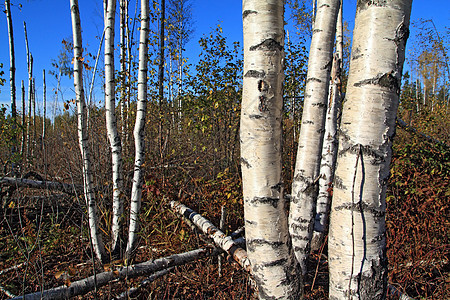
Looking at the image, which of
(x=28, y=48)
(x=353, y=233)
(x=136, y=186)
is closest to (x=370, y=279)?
(x=353, y=233)

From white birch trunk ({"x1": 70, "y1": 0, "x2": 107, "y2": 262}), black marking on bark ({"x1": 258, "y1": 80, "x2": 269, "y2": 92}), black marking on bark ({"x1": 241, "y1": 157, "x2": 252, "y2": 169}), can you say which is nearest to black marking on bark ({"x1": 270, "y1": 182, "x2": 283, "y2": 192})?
black marking on bark ({"x1": 241, "y1": 157, "x2": 252, "y2": 169})

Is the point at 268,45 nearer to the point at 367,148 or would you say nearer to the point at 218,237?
the point at 367,148

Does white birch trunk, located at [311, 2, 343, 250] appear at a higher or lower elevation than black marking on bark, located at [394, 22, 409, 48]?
lower

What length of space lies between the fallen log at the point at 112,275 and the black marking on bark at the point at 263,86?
152 centimetres

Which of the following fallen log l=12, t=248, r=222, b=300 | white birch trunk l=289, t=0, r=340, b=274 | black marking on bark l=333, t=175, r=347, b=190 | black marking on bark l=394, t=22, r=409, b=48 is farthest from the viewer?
white birch trunk l=289, t=0, r=340, b=274

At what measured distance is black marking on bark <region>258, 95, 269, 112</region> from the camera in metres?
1.26

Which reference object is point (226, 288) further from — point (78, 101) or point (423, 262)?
point (78, 101)

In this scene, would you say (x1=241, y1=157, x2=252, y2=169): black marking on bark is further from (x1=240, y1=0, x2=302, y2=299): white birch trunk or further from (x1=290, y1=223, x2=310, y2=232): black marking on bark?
(x1=290, y1=223, x2=310, y2=232): black marking on bark

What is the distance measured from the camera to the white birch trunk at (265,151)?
4.14ft

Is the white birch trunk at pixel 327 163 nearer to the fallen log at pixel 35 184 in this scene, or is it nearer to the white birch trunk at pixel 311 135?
the white birch trunk at pixel 311 135

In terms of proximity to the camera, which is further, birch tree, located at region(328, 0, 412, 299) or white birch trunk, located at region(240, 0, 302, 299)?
white birch trunk, located at region(240, 0, 302, 299)

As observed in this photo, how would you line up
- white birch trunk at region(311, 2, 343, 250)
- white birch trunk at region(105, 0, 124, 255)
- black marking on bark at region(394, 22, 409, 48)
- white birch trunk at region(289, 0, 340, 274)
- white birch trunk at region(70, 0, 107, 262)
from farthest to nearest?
white birch trunk at region(311, 2, 343, 250) → white birch trunk at region(105, 0, 124, 255) → white birch trunk at region(70, 0, 107, 262) → white birch trunk at region(289, 0, 340, 274) → black marking on bark at region(394, 22, 409, 48)

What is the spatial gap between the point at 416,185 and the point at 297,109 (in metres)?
5.12

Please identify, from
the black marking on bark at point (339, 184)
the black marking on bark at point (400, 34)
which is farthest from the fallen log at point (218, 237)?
the black marking on bark at point (400, 34)
